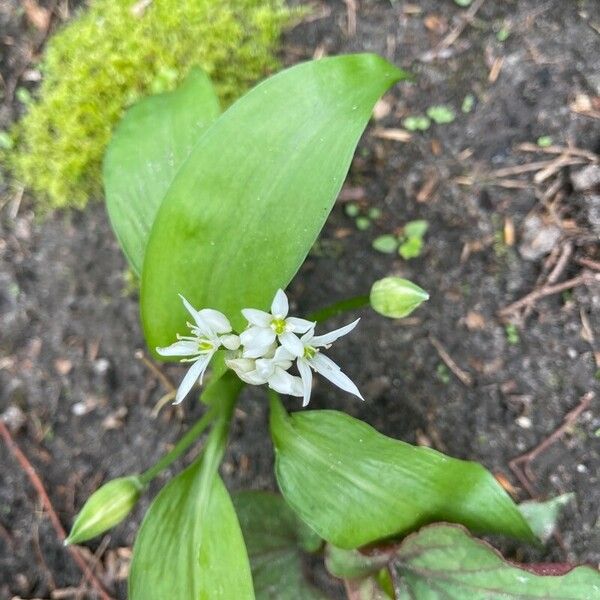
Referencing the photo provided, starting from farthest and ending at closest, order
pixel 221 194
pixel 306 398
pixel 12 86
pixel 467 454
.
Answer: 1. pixel 12 86
2. pixel 467 454
3. pixel 221 194
4. pixel 306 398

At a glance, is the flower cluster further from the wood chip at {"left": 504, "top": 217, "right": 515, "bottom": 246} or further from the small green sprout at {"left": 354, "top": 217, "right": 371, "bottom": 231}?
the wood chip at {"left": 504, "top": 217, "right": 515, "bottom": 246}

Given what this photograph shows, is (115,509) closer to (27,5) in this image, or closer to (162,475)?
(162,475)

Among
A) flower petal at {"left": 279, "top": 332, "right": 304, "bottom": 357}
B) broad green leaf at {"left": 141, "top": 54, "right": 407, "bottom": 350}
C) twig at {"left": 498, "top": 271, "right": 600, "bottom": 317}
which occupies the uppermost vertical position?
broad green leaf at {"left": 141, "top": 54, "right": 407, "bottom": 350}

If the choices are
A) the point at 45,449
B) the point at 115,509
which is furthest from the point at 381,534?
the point at 45,449

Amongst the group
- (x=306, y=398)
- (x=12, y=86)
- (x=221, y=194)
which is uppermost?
(x=12, y=86)

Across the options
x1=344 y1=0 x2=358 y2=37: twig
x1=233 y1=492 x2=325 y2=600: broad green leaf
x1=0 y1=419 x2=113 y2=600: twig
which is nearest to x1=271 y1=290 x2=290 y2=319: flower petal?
x1=233 y1=492 x2=325 y2=600: broad green leaf

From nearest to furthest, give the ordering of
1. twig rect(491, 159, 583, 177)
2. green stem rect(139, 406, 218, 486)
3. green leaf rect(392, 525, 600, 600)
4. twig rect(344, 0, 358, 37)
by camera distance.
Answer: green leaf rect(392, 525, 600, 600)
green stem rect(139, 406, 218, 486)
twig rect(491, 159, 583, 177)
twig rect(344, 0, 358, 37)

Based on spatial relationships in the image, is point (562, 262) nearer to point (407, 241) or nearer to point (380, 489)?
point (407, 241)
